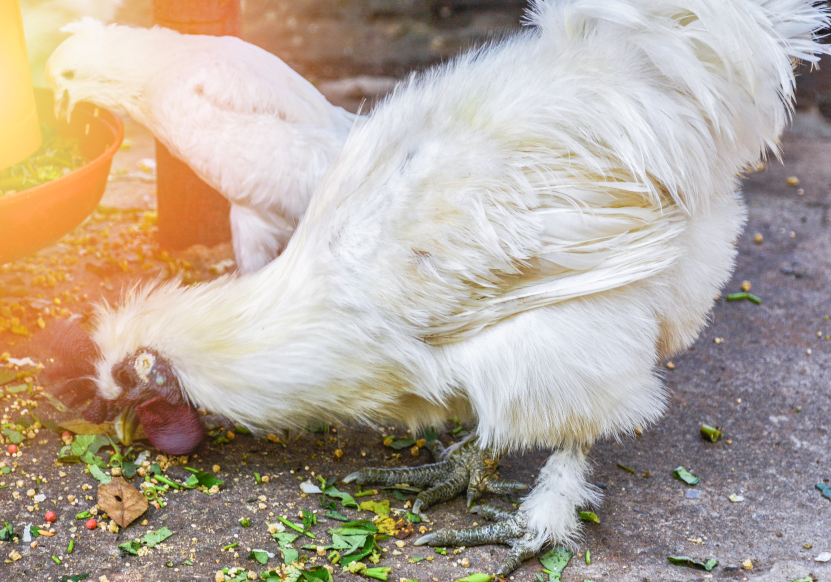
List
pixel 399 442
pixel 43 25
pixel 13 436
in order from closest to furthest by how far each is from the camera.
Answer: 1. pixel 13 436
2. pixel 399 442
3. pixel 43 25

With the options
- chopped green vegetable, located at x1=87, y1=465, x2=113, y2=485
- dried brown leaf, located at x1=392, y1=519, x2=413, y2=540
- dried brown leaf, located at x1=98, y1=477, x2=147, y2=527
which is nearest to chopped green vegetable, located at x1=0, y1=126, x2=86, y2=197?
Result: chopped green vegetable, located at x1=87, y1=465, x2=113, y2=485

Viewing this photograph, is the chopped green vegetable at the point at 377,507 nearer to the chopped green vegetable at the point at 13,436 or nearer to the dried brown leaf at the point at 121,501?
the dried brown leaf at the point at 121,501

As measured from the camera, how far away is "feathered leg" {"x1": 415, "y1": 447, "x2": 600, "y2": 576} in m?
2.37

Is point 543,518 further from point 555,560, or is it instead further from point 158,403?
point 158,403

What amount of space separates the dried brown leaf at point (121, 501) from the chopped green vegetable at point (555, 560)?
130 centimetres

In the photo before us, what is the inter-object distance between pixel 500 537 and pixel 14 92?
7.71ft

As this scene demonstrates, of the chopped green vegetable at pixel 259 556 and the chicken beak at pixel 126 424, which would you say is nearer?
the chopped green vegetable at pixel 259 556

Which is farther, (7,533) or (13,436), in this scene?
(13,436)

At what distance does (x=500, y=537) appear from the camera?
2.40 meters

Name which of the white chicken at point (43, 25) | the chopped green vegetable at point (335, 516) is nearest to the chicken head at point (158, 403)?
the chopped green vegetable at point (335, 516)

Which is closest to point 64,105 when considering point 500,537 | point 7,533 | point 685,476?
point 7,533

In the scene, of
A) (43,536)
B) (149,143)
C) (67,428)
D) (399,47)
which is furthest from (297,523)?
(399,47)

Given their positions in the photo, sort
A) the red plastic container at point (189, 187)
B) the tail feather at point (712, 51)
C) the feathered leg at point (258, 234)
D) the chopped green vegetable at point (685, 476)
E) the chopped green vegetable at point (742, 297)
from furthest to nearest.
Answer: the chopped green vegetable at point (742, 297), the red plastic container at point (189, 187), the feathered leg at point (258, 234), the chopped green vegetable at point (685, 476), the tail feather at point (712, 51)

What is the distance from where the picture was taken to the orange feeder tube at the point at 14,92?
8.56ft
